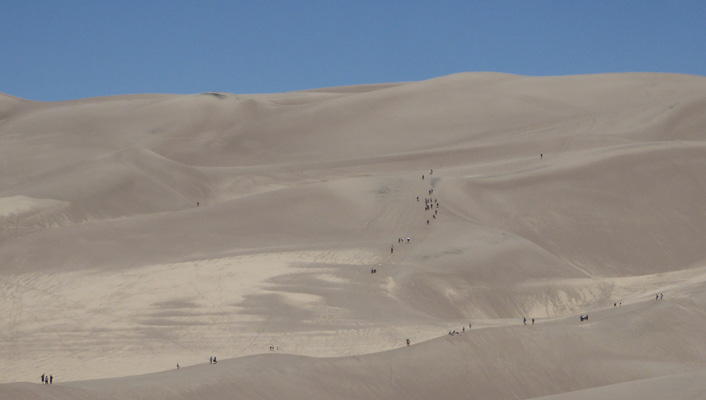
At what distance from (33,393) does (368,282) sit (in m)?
17.4

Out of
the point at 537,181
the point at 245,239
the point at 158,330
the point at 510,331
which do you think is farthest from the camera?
the point at 537,181

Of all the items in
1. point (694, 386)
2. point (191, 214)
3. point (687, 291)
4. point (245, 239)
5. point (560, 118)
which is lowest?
point (694, 386)

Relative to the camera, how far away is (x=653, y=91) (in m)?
81.4

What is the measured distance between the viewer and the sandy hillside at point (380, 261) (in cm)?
2450

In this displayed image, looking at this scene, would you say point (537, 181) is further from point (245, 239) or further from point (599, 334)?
point (599, 334)

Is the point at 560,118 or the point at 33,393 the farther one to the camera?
the point at 560,118

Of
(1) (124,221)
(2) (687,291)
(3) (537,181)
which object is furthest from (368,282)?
(3) (537,181)

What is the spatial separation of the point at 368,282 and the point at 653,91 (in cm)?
5416

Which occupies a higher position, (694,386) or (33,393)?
(33,393)

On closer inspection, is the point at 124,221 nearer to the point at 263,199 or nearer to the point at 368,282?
the point at 263,199

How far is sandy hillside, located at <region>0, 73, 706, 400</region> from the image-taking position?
24500 mm

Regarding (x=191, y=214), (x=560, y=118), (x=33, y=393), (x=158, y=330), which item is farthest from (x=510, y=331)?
(x=560, y=118)

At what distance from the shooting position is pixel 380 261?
37750 mm

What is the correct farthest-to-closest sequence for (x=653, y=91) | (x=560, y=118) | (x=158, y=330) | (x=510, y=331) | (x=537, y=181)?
(x=653, y=91), (x=560, y=118), (x=537, y=181), (x=158, y=330), (x=510, y=331)
